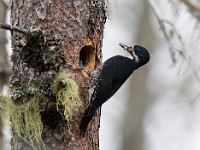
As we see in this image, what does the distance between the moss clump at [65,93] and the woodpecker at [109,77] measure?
0.46 feet

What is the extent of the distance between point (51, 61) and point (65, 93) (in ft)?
0.79

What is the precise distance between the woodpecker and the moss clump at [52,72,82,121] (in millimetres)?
140

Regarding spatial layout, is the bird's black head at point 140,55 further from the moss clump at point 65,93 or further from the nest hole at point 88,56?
the moss clump at point 65,93

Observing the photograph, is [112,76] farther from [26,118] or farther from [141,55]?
[26,118]

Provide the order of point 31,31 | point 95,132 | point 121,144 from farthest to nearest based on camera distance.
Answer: point 121,144 → point 95,132 → point 31,31

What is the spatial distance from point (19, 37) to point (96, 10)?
0.62m

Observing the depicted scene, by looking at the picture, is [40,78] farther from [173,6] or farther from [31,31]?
[173,6]

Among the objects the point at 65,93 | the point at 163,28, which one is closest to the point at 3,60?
the point at 65,93

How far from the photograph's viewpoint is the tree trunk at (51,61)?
4.14 m

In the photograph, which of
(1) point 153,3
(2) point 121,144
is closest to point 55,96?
(1) point 153,3

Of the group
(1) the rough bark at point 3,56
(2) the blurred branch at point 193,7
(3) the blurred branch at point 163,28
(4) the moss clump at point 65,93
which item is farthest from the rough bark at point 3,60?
(2) the blurred branch at point 193,7

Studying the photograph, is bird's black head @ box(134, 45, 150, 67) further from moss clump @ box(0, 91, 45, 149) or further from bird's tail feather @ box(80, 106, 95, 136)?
moss clump @ box(0, 91, 45, 149)

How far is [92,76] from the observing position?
446 centimetres

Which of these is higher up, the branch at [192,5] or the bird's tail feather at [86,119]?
the branch at [192,5]
